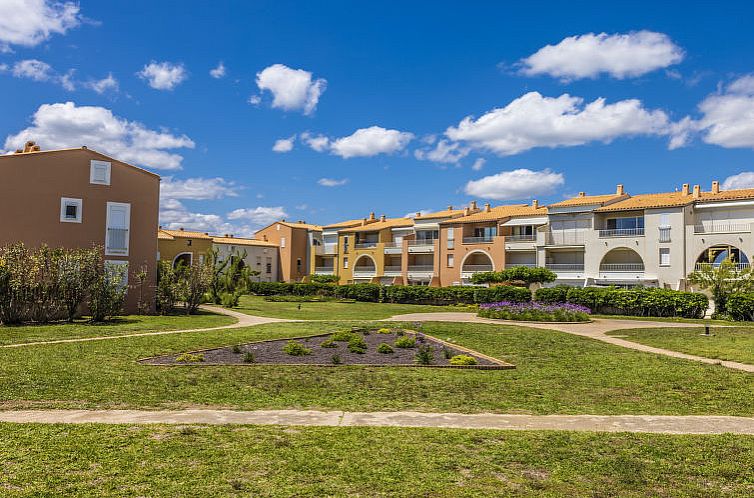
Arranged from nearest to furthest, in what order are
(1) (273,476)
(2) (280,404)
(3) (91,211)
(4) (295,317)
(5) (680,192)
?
(1) (273,476), (2) (280,404), (3) (91,211), (4) (295,317), (5) (680,192)

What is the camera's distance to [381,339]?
66.8 ft

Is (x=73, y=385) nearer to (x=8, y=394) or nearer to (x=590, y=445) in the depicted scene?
(x=8, y=394)

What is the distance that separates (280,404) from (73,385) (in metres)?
4.76

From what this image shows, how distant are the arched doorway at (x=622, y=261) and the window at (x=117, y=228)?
123 ft

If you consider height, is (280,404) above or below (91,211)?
below

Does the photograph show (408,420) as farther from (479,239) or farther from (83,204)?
(479,239)

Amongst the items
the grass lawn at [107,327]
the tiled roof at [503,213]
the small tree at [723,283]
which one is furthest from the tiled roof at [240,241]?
the small tree at [723,283]

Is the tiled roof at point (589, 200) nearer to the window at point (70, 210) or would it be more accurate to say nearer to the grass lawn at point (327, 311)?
the grass lawn at point (327, 311)

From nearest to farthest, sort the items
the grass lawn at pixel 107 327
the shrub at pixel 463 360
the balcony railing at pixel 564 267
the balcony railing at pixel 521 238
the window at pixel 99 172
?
1. the shrub at pixel 463 360
2. the grass lawn at pixel 107 327
3. the window at pixel 99 172
4. the balcony railing at pixel 564 267
5. the balcony railing at pixel 521 238

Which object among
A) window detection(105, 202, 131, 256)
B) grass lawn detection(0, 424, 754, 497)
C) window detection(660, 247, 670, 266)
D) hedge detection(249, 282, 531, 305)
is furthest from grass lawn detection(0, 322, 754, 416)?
window detection(660, 247, 670, 266)

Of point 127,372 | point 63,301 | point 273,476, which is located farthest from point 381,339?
point 63,301

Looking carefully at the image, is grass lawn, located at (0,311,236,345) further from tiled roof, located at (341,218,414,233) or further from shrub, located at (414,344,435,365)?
tiled roof, located at (341,218,414,233)

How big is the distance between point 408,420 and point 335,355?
667 centimetres

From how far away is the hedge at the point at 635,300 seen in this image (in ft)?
116
